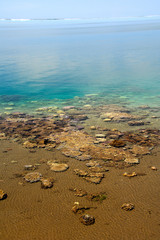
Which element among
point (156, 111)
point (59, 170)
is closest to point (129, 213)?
point (59, 170)

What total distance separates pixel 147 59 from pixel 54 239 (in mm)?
30355

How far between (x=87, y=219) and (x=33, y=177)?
2.32 metres

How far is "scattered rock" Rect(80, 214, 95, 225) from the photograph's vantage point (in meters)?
5.61

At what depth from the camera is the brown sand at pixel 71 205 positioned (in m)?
5.38

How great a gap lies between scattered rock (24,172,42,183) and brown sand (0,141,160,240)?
0.14m

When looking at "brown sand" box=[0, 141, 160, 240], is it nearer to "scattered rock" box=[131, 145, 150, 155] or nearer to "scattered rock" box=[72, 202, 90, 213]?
"scattered rock" box=[72, 202, 90, 213]

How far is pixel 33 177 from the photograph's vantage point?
24.2 ft

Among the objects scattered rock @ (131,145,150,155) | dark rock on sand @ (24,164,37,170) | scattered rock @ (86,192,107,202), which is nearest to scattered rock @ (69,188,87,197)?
scattered rock @ (86,192,107,202)

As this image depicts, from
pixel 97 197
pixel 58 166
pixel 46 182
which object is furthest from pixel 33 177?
pixel 97 197

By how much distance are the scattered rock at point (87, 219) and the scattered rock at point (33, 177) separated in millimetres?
2029

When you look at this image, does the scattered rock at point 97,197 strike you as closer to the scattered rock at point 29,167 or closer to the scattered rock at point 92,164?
the scattered rock at point 92,164

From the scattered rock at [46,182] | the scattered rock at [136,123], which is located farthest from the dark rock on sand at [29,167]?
the scattered rock at [136,123]

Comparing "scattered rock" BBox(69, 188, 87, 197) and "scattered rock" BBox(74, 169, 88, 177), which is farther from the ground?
"scattered rock" BBox(69, 188, 87, 197)

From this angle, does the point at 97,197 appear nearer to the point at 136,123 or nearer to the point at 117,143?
the point at 117,143
